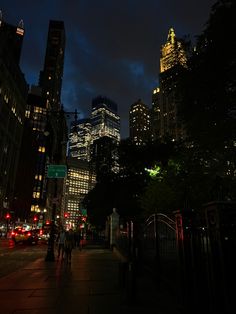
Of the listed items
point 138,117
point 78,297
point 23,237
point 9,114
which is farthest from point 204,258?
point 138,117

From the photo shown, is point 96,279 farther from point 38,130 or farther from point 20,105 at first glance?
point 38,130

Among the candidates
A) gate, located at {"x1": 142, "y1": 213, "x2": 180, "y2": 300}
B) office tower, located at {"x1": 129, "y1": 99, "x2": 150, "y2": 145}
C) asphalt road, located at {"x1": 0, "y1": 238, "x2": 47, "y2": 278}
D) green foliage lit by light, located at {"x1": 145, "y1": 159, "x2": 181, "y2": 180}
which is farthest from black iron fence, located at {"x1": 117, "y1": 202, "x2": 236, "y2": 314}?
office tower, located at {"x1": 129, "y1": 99, "x2": 150, "y2": 145}

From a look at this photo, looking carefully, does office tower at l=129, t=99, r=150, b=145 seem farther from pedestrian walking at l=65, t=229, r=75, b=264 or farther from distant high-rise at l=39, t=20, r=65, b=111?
pedestrian walking at l=65, t=229, r=75, b=264

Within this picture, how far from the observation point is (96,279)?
10891mm

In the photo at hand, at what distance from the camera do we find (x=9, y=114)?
88375 mm

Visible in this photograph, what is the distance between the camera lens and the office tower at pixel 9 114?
80.4 meters

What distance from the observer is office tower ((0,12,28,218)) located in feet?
264

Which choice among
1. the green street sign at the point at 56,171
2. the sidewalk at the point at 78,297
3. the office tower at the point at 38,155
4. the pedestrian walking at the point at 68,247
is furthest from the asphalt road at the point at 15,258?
the office tower at the point at 38,155

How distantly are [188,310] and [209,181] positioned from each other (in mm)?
13863

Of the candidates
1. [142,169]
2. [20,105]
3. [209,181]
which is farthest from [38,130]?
[209,181]

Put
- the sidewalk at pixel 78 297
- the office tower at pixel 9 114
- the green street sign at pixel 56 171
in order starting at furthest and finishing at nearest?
the office tower at pixel 9 114, the green street sign at pixel 56 171, the sidewalk at pixel 78 297

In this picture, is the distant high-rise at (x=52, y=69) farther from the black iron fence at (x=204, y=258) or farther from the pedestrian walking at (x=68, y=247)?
the black iron fence at (x=204, y=258)

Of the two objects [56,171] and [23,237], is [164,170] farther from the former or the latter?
[56,171]

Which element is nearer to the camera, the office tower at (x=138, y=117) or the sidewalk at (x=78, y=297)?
the sidewalk at (x=78, y=297)
